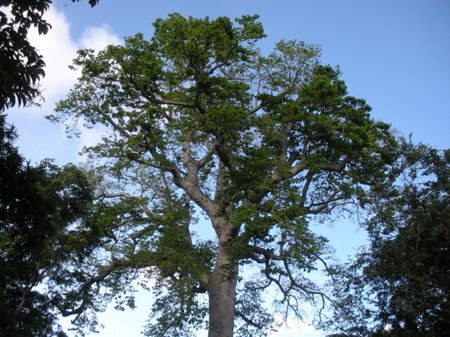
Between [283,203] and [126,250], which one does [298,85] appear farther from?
[126,250]

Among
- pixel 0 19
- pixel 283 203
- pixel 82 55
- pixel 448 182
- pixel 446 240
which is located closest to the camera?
pixel 0 19

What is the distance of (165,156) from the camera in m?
14.1

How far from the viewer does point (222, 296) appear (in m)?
12.4

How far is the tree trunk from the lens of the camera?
1197 cm

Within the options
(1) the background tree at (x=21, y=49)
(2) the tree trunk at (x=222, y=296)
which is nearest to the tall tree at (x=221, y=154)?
(2) the tree trunk at (x=222, y=296)

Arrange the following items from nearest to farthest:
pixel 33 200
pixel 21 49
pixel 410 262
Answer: pixel 21 49 → pixel 33 200 → pixel 410 262

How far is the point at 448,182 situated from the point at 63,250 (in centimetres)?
945

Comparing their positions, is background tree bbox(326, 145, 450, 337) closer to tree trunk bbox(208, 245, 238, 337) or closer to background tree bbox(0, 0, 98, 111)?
tree trunk bbox(208, 245, 238, 337)

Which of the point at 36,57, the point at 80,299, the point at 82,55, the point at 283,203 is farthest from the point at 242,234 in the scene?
the point at 36,57

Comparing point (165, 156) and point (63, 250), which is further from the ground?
point (165, 156)

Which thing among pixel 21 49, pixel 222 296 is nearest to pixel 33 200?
pixel 21 49

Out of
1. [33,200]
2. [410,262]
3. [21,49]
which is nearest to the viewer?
[21,49]

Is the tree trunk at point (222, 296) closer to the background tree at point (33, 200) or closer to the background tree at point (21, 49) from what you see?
the background tree at point (33, 200)

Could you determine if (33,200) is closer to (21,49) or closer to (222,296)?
(21,49)
